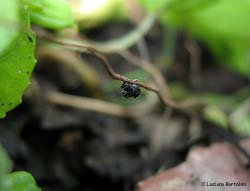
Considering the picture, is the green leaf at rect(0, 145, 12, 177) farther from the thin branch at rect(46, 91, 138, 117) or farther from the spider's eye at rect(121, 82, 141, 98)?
the thin branch at rect(46, 91, 138, 117)

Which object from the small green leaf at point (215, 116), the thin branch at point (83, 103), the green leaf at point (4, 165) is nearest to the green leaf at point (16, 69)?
the green leaf at point (4, 165)

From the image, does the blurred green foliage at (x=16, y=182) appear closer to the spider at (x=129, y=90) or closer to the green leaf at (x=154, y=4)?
the spider at (x=129, y=90)

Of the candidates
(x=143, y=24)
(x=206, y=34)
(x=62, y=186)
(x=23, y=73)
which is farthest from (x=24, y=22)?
(x=206, y=34)

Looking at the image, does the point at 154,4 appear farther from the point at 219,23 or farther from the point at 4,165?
the point at 4,165

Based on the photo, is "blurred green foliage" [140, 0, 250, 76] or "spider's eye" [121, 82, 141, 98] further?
"blurred green foliage" [140, 0, 250, 76]

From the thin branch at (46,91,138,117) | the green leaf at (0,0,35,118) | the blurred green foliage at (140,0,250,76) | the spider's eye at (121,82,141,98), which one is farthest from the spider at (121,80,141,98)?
the blurred green foliage at (140,0,250,76)

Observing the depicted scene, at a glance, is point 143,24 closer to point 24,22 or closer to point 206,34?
point 206,34
